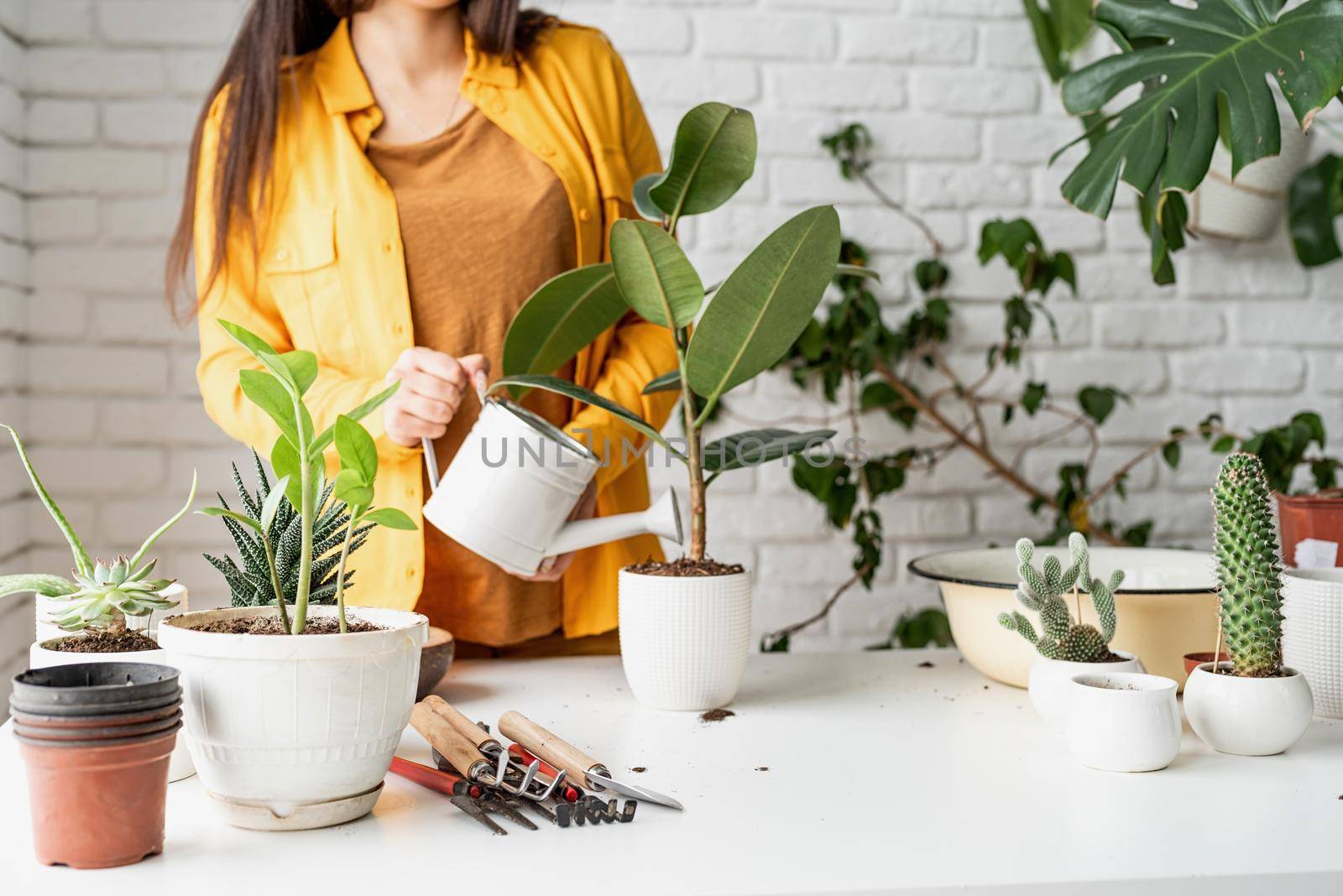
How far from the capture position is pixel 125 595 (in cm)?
73

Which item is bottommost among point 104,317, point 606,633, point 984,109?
point 606,633

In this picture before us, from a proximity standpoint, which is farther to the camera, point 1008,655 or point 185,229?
point 185,229

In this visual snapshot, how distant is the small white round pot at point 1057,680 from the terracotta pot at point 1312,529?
0.32 meters

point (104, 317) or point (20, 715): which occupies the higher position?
point (104, 317)

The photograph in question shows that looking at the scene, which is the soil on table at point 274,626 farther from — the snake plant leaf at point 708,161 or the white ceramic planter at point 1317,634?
the white ceramic planter at point 1317,634

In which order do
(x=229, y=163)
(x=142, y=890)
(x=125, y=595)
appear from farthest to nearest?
(x=229, y=163) < (x=125, y=595) < (x=142, y=890)

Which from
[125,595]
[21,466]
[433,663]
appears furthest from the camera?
[21,466]

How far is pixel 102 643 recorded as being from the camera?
74 centimetres

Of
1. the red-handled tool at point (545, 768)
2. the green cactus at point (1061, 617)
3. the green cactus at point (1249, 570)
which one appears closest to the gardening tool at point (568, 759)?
the red-handled tool at point (545, 768)

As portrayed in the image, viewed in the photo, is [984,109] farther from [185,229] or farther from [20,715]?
[20,715]

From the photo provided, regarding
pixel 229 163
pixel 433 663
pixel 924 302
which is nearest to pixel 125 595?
pixel 433 663

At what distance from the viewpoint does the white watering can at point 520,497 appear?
0.99 metres

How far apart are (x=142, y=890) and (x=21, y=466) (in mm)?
1469

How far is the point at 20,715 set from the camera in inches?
24.1
